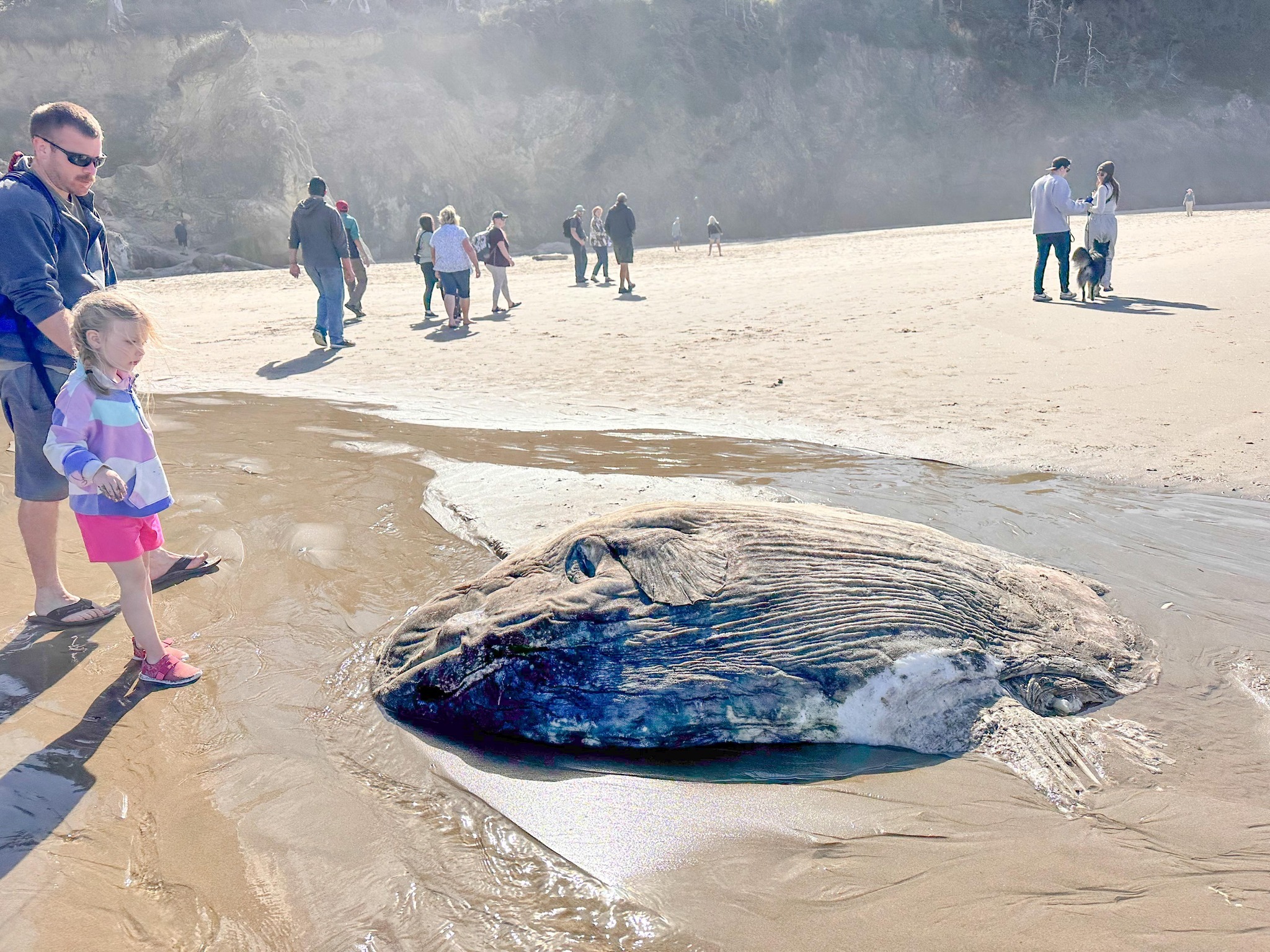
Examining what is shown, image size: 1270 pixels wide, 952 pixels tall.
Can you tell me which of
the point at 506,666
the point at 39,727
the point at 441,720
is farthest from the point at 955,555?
the point at 39,727

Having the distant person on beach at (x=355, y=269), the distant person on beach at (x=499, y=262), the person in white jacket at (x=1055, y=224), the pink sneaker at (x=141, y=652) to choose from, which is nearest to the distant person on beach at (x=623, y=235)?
the distant person on beach at (x=499, y=262)

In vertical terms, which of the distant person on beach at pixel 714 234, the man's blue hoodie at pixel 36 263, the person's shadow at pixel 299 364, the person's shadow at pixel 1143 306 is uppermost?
the distant person on beach at pixel 714 234

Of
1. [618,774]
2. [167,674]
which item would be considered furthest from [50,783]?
[618,774]

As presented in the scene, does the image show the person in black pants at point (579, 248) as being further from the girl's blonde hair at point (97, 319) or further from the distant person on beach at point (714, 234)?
the girl's blonde hair at point (97, 319)

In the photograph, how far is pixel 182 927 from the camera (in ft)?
7.06

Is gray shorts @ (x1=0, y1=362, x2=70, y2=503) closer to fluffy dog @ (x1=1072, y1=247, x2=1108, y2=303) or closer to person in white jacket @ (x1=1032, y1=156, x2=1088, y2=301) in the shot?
person in white jacket @ (x1=1032, y1=156, x2=1088, y2=301)

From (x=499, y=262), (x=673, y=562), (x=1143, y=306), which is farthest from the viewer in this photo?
(x=499, y=262)

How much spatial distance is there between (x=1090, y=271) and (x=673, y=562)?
380 inches

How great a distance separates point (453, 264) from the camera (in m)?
12.2

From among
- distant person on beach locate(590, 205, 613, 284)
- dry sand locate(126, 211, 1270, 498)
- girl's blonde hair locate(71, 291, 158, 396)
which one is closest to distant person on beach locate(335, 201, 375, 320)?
dry sand locate(126, 211, 1270, 498)

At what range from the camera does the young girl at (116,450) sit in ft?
10.7

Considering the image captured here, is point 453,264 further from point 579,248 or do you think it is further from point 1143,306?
point 1143,306

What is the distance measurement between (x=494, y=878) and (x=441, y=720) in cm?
74

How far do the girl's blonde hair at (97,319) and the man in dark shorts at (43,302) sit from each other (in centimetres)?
32
